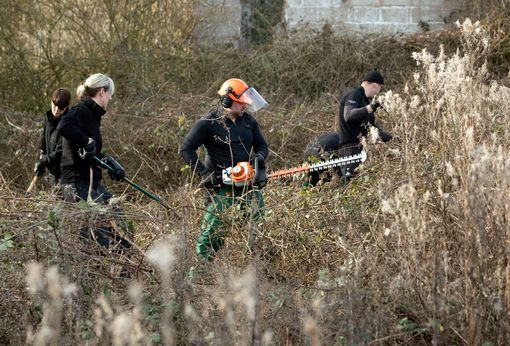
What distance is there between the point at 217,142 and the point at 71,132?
3.45ft

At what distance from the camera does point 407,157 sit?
532 cm

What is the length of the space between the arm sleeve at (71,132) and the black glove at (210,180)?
0.89 m

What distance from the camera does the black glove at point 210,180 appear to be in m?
6.98

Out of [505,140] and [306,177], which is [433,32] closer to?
[306,177]

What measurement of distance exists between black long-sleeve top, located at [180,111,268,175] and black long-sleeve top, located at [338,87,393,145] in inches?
66.7

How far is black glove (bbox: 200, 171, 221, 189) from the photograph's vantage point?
6977 mm

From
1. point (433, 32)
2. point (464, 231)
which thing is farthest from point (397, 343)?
point (433, 32)

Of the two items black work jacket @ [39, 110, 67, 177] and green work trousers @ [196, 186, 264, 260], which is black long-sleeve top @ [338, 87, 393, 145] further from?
black work jacket @ [39, 110, 67, 177]

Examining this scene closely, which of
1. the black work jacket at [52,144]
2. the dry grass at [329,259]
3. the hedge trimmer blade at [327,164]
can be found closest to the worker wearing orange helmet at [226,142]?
the dry grass at [329,259]

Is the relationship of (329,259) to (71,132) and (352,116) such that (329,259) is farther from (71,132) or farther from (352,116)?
(352,116)

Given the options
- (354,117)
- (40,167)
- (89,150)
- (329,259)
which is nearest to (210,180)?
(89,150)

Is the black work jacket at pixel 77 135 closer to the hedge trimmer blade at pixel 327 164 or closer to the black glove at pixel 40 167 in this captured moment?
the black glove at pixel 40 167

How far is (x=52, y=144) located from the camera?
24.1 ft

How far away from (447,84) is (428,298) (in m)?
1.46
